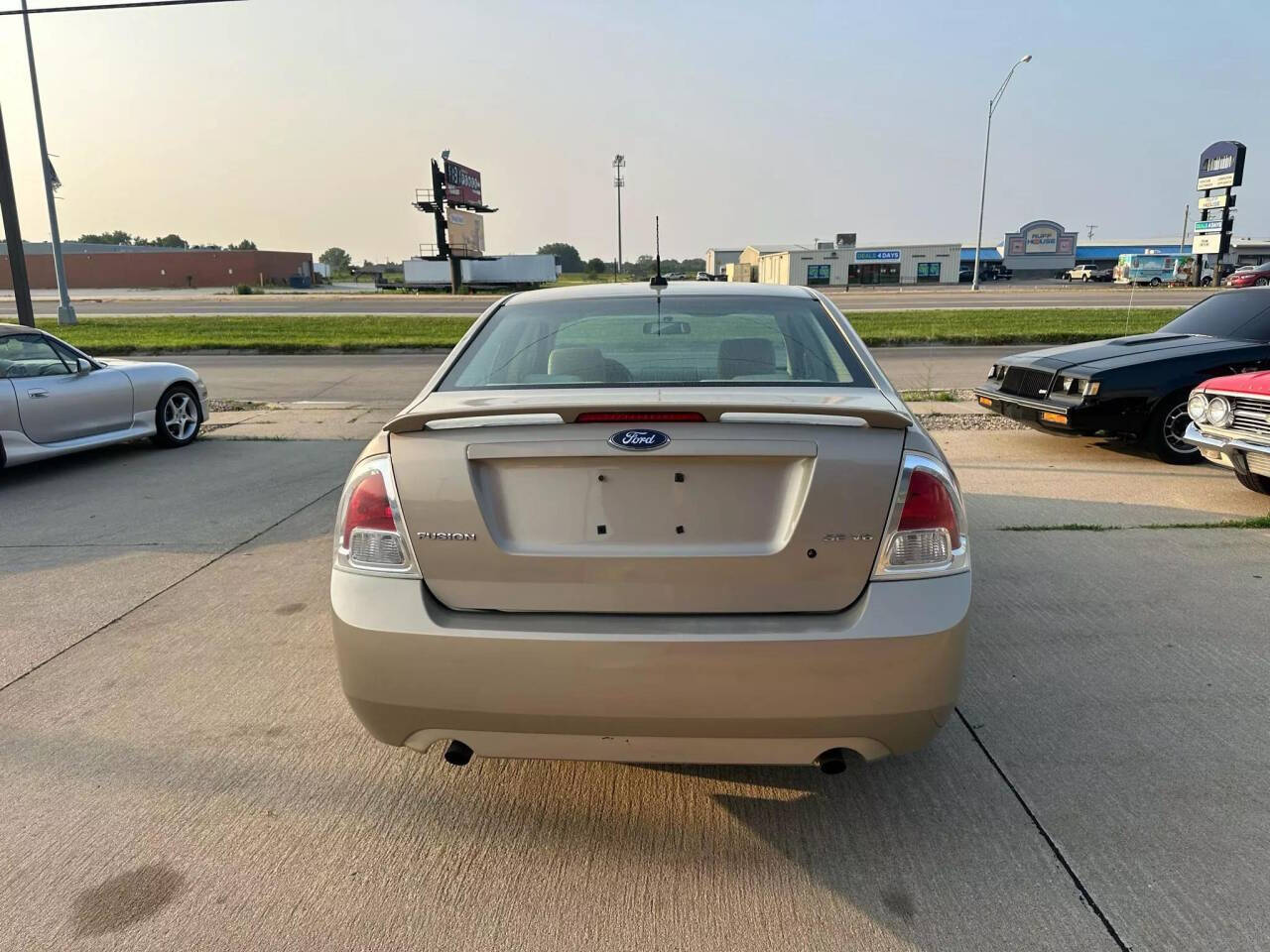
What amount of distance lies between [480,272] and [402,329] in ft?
152

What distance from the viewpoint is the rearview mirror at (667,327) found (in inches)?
136

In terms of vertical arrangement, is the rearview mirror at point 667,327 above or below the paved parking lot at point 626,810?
above

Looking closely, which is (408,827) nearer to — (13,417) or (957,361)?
(13,417)

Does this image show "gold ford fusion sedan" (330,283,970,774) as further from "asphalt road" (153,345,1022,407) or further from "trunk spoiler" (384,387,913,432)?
"asphalt road" (153,345,1022,407)

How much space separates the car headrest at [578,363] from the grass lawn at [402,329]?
15921mm

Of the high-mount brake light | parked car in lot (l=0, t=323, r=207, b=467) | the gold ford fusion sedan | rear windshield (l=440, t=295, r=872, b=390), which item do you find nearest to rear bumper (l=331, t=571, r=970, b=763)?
the gold ford fusion sedan

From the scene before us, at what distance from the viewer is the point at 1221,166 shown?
53.5 metres

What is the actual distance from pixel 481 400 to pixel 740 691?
3.75 ft

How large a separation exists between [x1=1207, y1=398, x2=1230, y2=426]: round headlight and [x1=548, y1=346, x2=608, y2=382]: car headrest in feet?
16.3

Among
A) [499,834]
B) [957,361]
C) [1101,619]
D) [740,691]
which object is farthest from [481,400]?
[957,361]

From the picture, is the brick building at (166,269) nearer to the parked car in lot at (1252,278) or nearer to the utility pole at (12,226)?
the utility pole at (12,226)

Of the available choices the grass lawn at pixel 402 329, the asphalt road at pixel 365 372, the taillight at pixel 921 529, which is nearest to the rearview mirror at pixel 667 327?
the taillight at pixel 921 529

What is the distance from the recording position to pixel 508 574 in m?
2.37

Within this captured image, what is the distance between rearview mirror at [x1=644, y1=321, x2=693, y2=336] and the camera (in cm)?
346
